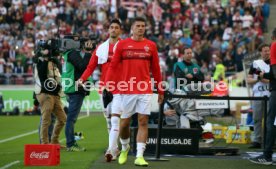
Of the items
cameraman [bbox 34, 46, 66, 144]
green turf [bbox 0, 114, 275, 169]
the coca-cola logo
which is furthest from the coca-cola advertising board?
cameraman [bbox 34, 46, 66, 144]

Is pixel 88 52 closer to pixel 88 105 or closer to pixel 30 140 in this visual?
pixel 30 140

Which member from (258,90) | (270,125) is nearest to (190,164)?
(270,125)

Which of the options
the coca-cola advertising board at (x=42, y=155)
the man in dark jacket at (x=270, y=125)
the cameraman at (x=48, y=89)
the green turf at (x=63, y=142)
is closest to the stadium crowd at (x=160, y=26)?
the green turf at (x=63, y=142)

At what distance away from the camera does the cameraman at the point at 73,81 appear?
15.5m

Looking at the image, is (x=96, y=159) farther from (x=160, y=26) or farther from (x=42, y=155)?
(x=160, y=26)

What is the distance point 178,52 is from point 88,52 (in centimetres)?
1989

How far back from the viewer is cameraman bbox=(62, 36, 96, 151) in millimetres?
15492

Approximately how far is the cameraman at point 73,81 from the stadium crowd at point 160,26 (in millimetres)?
18201

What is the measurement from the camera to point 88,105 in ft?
109

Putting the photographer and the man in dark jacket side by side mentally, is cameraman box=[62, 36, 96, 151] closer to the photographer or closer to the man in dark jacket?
the photographer

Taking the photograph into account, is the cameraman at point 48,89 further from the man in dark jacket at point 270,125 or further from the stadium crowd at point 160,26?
the stadium crowd at point 160,26

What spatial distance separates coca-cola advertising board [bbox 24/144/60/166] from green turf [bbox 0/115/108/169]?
0.16 m

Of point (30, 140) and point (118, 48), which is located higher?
point (118, 48)

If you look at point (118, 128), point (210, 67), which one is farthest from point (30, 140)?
point (210, 67)
